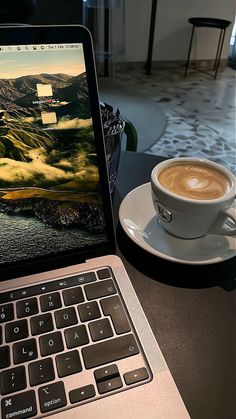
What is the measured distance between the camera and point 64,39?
0.32 meters

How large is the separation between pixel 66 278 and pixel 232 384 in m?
0.17

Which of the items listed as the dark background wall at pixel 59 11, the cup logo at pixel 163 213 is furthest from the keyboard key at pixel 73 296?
the dark background wall at pixel 59 11

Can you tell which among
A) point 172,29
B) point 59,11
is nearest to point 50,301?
point 59,11

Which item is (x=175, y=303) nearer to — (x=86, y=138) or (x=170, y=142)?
(x=86, y=138)

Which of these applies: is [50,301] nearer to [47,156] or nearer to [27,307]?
[27,307]

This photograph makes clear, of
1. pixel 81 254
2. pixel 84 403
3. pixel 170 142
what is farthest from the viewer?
pixel 170 142

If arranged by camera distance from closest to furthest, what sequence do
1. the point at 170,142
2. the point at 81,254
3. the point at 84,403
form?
the point at 84,403, the point at 81,254, the point at 170,142

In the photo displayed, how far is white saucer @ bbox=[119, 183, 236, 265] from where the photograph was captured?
0.38m

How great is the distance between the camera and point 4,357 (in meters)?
0.27

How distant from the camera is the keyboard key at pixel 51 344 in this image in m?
0.27

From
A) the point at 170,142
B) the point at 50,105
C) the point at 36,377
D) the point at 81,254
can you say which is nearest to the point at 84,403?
the point at 36,377

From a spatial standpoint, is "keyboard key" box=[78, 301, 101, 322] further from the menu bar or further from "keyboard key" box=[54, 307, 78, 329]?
the menu bar

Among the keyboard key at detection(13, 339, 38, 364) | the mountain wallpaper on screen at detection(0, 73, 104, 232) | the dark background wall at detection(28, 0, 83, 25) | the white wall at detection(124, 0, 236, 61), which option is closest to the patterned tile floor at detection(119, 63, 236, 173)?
the white wall at detection(124, 0, 236, 61)

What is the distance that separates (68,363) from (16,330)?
0.17 feet
